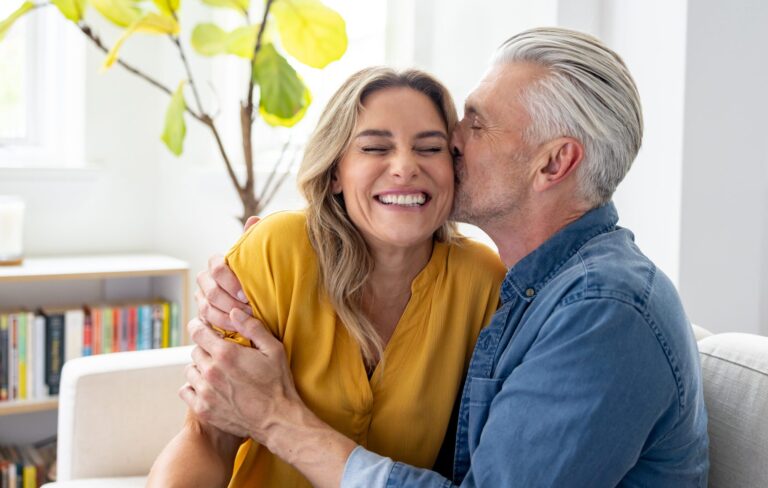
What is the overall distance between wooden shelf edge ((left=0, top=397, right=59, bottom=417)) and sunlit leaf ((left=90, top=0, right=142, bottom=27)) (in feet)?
4.45

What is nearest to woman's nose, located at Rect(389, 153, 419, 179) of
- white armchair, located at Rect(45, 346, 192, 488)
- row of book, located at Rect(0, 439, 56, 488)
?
white armchair, located at Rect(45, 346, 192, 488)

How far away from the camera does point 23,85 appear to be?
3232 millimetres

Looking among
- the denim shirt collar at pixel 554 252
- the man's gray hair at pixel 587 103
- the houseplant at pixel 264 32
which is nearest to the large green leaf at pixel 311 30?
the houseplant at pixel 264 32

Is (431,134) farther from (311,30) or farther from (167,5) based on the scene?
(167,5)

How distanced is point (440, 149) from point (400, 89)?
13 centimetres

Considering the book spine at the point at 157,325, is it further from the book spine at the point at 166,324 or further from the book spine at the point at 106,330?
the book spine at the point at 106,330

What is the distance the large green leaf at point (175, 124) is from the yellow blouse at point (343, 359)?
0.97 meters

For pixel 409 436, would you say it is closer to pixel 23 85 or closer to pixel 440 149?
pixel 440 149

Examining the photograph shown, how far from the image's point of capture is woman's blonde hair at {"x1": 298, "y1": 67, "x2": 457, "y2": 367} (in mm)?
1456

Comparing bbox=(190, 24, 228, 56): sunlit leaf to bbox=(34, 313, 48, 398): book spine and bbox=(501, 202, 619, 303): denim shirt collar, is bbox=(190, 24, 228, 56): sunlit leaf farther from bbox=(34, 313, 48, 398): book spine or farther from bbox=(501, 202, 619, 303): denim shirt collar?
bbox=(501, 202, 619, 303): denim shirt collar

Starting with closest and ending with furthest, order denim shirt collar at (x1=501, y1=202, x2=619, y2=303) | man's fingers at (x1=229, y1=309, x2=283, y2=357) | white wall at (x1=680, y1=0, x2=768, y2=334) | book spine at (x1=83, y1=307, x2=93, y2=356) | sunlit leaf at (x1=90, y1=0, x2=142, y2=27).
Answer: denim shirt collar at (x1=501, y1=202, x2=619, y2=303) → man's fingers at (x1=229, y1=309, x2=283, y2=357) → white wall at (x1=680, y1=0, x2=768, y2=334) → sunlit leaf at (x1=90, y1=0, x2=142, y2=27) → book spine at (x1=83, y1=307, x2=93, y2=356)

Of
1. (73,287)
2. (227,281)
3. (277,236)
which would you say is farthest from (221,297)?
(73,287)

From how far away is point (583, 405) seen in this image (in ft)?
3.36

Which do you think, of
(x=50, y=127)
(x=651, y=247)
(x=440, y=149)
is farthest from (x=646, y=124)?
(x=50, y=127)
